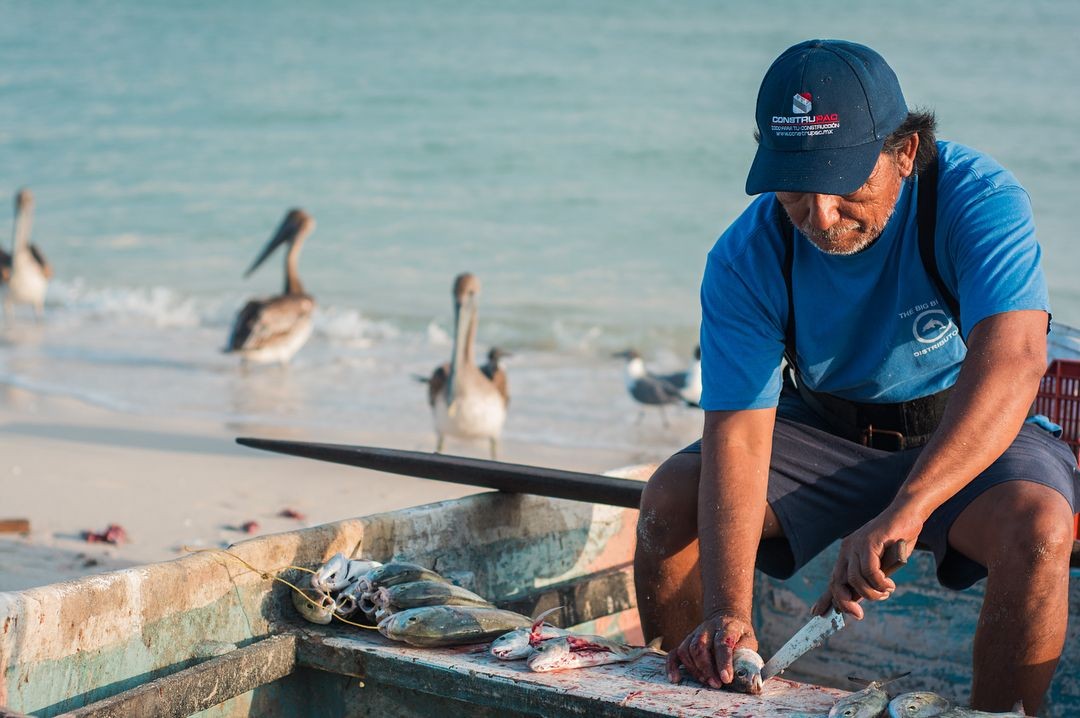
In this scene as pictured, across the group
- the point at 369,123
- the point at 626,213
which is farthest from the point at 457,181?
the point at 369,123

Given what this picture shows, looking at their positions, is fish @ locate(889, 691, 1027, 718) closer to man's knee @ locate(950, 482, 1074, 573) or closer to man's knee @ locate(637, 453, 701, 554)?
man's knee @ locate(950, 482, 1074, 573)

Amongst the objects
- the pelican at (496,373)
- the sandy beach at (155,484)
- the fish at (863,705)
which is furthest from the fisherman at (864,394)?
the pelican at (496,373)

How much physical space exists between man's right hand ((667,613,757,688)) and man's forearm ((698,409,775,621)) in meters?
0.04

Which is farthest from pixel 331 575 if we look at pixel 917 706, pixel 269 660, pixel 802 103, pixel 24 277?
pixel 24 277

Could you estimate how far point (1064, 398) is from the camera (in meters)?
4.17

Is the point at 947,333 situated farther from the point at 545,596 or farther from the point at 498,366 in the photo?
Result: the point at 498,366

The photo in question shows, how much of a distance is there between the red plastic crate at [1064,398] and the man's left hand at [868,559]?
162cm

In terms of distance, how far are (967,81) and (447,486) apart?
835 inches

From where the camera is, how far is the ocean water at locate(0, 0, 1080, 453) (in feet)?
39.4

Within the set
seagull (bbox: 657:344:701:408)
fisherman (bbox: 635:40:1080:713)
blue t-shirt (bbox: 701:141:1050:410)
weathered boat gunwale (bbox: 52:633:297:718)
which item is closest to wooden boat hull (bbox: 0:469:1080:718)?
weathered boat gunwale (bbox: 52:633:297:718)

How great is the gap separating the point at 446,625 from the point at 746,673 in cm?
78

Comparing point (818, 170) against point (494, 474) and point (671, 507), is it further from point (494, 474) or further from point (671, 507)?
point (494, 474)

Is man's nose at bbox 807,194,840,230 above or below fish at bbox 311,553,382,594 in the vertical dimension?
above

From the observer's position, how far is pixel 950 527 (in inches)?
123
